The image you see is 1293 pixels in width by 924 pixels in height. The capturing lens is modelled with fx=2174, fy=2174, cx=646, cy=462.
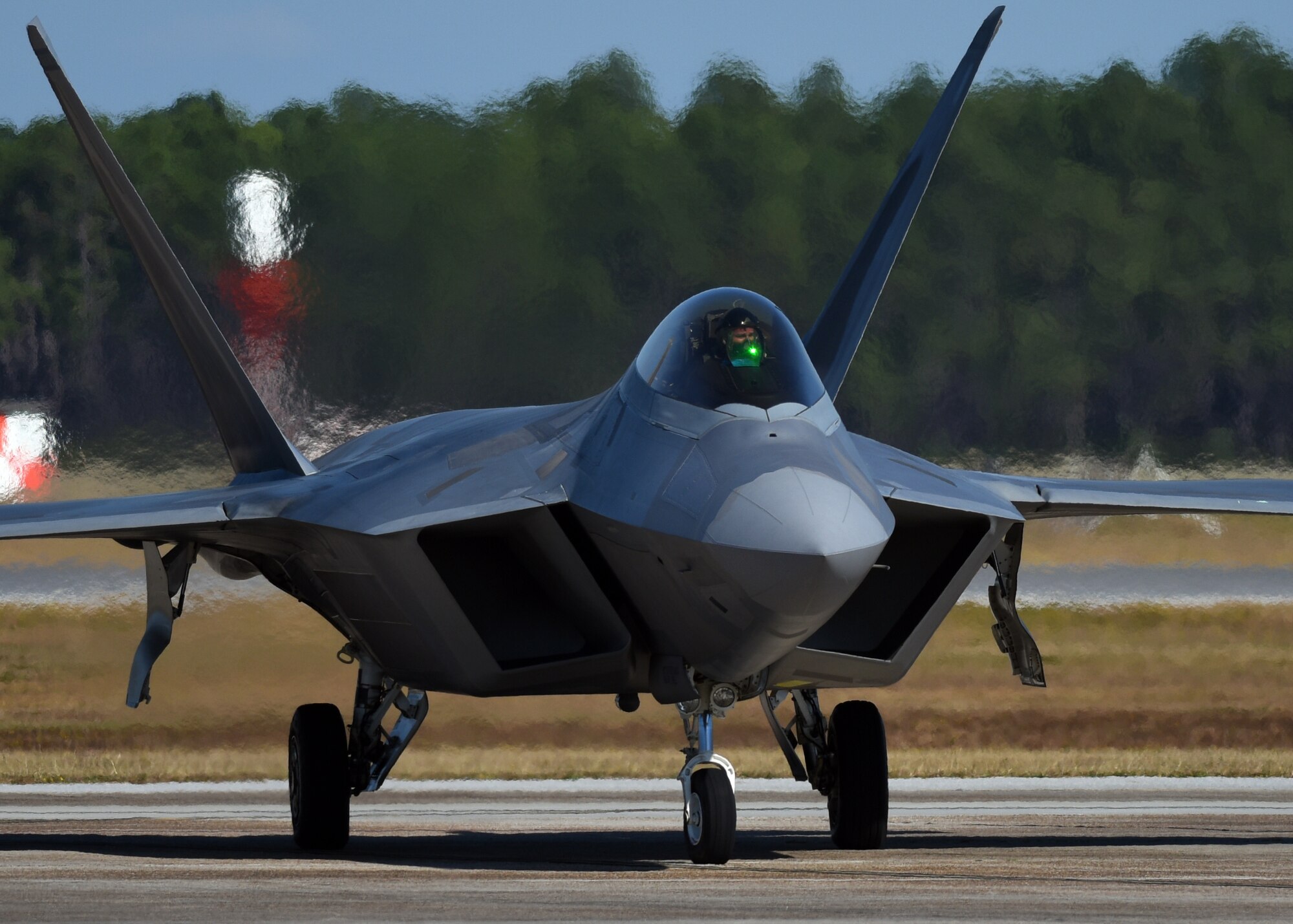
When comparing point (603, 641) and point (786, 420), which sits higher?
point (786, 420)

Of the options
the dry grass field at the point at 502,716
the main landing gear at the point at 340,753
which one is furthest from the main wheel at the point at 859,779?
the dry grass field at the point at 502,716

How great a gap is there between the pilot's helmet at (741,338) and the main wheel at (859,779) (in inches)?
92.9

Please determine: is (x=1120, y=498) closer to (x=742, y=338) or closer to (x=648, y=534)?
(x=742, y=338)

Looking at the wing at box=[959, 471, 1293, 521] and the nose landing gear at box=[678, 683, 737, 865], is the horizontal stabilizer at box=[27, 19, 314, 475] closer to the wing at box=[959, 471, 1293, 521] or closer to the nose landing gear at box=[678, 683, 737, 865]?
the nose landing gear at box=[678, 683, 737, 865]

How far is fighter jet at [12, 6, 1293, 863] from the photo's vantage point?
26.1ft

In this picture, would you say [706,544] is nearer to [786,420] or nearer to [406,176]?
[786,420]

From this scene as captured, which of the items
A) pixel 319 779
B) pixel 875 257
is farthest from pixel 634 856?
pixel 875 257

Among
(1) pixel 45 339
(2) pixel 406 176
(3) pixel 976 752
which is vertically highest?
(2) pixel 406 176

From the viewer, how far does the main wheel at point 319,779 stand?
10.4m

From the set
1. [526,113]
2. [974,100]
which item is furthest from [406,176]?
[974,100]

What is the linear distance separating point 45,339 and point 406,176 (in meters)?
3.97

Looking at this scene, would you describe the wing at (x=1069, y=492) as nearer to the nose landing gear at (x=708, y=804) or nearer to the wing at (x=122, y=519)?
the nose landing gear at (x=708, y=804)

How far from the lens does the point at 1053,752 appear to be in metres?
16.2

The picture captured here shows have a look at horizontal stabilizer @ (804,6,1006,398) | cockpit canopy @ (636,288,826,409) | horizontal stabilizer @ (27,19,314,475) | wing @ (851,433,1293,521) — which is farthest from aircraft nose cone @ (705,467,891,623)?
horizontal stabilizer @ (27,19,314,475)
